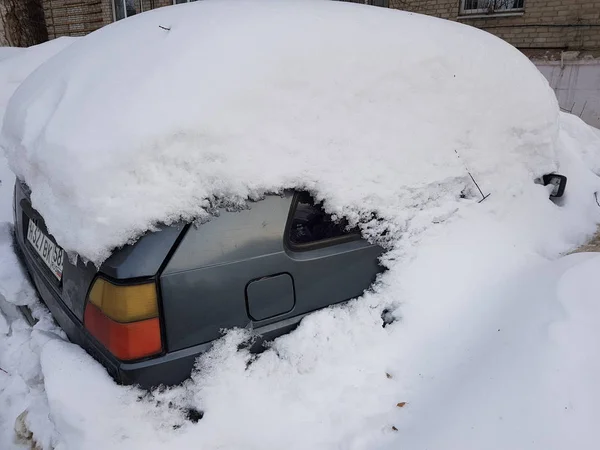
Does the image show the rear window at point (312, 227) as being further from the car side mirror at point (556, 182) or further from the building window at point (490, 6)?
the building window at point (490, 6)

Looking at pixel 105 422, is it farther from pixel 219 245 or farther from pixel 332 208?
pixel 332 208

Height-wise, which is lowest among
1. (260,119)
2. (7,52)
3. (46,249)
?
(46,249)

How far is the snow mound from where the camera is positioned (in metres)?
1.42

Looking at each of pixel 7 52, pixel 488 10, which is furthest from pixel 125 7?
pixel 488 10

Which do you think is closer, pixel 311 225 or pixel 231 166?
pixel 231 166

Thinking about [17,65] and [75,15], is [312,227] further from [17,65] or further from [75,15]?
[75,15]

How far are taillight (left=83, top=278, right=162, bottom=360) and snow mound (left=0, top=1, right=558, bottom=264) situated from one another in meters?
0.15

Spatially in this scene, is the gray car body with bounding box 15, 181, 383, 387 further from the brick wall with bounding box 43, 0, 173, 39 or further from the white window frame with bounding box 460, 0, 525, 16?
the brick wall with bounding box 43, 0, 173, 39

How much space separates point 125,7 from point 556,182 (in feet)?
38.1

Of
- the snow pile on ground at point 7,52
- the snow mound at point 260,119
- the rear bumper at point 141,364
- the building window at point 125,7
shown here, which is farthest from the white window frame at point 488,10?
the rear bumper at point 141,364

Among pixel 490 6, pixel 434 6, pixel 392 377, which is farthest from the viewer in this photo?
pixel 434 6

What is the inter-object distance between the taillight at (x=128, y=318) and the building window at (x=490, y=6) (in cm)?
825

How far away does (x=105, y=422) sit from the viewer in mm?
1397

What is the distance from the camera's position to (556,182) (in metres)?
2.60
